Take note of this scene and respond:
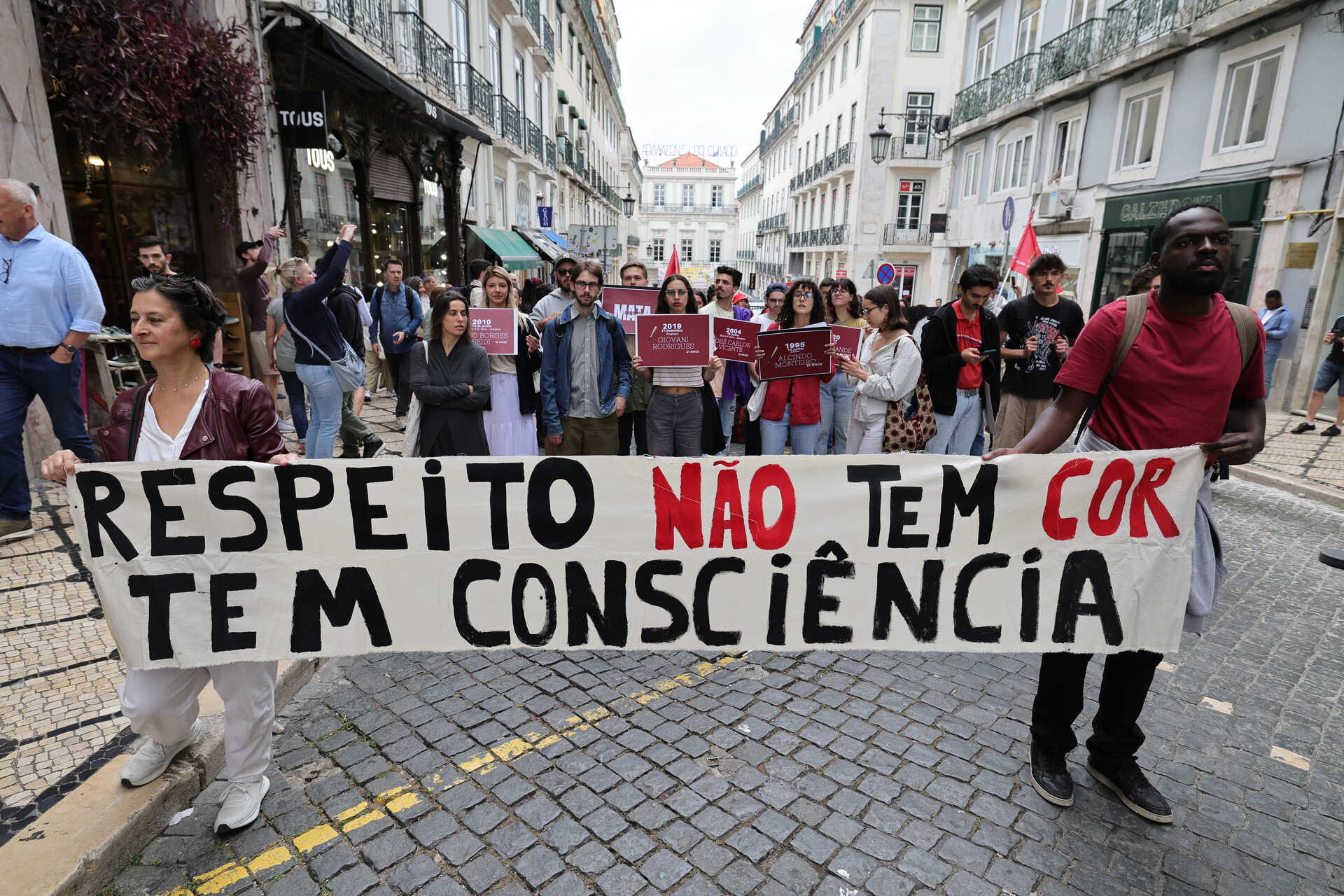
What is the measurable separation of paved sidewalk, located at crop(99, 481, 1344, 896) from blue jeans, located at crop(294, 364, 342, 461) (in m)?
3.20

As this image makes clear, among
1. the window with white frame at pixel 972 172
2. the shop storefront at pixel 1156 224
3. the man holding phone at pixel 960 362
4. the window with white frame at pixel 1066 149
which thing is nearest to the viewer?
the man holding phone at pixel 960 362

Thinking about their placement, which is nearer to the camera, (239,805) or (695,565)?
(239,805)

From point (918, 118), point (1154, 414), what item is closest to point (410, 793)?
point (1154, 414)

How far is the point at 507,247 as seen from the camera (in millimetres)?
20125

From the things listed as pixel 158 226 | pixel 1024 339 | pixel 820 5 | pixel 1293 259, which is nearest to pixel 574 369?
pixel 1024 339

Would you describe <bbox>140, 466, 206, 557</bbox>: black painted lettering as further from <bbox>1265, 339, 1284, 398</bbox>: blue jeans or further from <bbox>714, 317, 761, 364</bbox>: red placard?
<bbox>1265, 339, 1284, 398</bbox>: blue jeans

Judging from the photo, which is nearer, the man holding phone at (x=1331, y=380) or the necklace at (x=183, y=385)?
the necklace at (x=183, y=385)

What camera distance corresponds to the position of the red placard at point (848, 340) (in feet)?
19.7

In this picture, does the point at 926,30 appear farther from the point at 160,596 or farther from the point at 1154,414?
the point at 160,596

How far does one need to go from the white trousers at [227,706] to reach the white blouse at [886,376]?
4424 millimetres

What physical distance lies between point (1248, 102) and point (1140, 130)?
3054mm

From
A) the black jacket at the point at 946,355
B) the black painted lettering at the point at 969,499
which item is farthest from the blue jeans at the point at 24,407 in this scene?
the black jacket at the point at 946,355

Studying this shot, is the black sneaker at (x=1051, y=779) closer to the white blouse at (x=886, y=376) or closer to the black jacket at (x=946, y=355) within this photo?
the white blouse at (x=886, y=376)

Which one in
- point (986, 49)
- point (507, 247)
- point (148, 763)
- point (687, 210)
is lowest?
point (148, 763)
